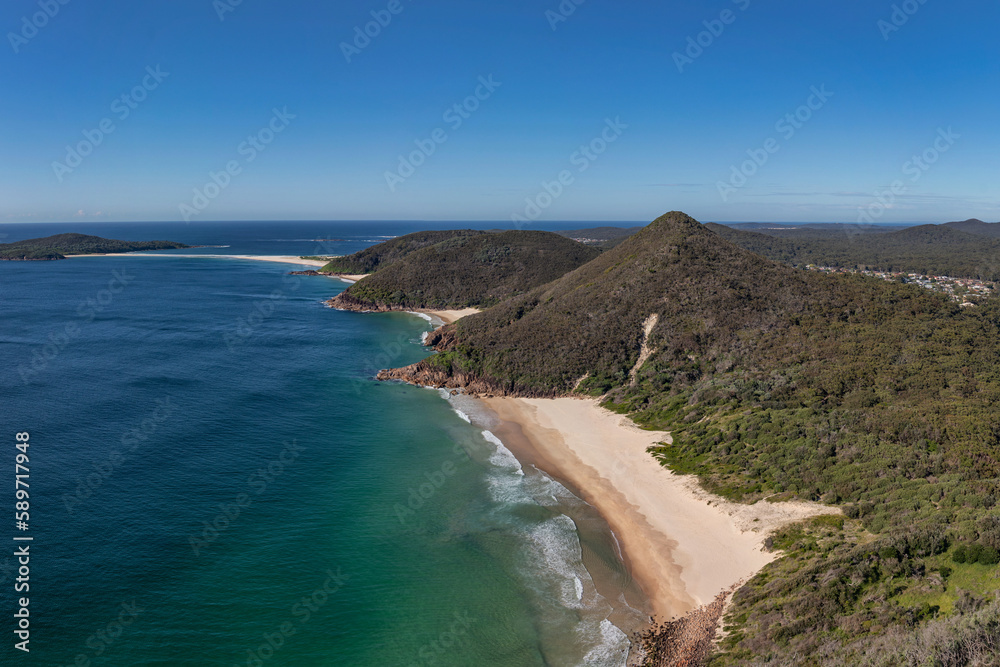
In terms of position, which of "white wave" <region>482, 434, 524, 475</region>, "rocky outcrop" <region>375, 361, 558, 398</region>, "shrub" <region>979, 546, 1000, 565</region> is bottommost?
"white wave" <region>482, 434, 524, 475</region>

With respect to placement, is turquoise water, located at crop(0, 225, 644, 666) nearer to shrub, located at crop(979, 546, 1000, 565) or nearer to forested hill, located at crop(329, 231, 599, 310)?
shrub, located at crop(979, 546, 1000, 565)

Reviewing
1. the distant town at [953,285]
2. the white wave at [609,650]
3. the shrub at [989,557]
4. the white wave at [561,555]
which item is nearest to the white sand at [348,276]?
the distant town at [953,285]

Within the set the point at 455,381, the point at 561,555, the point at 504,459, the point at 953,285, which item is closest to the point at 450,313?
the point at 455,381

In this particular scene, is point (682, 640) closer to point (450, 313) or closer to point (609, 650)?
point (609, 650)

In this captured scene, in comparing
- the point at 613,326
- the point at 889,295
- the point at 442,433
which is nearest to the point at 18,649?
the point at 442,433

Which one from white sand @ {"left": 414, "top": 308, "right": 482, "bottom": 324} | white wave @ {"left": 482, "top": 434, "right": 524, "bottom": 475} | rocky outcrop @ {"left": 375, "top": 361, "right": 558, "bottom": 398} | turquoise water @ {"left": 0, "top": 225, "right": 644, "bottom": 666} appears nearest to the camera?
turquoise water @ {"left": 0, "top": 225, "right": 644, "bottom": 666}

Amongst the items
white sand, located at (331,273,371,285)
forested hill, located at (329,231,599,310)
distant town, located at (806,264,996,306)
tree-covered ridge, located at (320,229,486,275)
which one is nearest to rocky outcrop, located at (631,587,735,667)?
distant town, located at (806,264,996,306)
